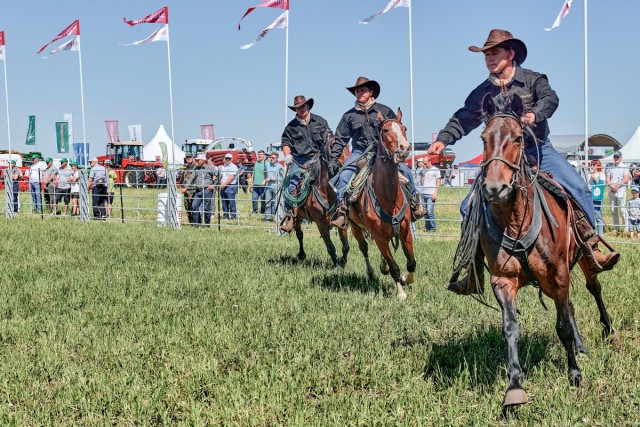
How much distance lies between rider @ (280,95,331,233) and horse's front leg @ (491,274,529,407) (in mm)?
6999

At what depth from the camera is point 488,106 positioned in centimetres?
505

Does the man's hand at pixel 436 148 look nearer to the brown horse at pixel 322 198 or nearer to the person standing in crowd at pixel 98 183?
the brown horse at pixel 322 198

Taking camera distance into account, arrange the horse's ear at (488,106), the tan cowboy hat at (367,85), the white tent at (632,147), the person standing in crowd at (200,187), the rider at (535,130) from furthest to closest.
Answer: the white tent at (632,147), the person standing in crowd at (200,187), the tan cowboy hat at (367,85), the rider at (535,130), the horse's ear at (488,106)

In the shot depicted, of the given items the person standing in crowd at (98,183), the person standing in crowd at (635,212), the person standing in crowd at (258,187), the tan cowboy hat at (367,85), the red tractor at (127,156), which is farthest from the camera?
the red tractor at (127,156)

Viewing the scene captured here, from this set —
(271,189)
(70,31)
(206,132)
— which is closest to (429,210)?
(271,189)

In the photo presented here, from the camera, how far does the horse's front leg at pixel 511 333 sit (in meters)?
4.50

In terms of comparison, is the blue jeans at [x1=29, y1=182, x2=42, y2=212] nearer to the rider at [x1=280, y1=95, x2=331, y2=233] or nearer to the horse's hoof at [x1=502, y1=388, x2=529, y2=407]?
the rider at [x1=280, y1=95, x2=331, y2=233]

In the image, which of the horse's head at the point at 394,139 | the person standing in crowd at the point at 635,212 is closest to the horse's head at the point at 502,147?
the horse's head at the point at 394,139

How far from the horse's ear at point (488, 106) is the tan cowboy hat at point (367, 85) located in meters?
4.71

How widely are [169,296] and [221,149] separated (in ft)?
150

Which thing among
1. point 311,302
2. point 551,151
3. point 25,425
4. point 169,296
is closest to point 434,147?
point 551,151

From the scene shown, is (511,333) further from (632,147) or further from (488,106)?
(632,147)

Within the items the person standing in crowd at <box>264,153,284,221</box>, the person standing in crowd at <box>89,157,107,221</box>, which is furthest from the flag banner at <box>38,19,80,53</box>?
the person standing in crowd at <box>264,153,284,221</box>

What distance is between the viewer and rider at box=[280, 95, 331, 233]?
1191cm
